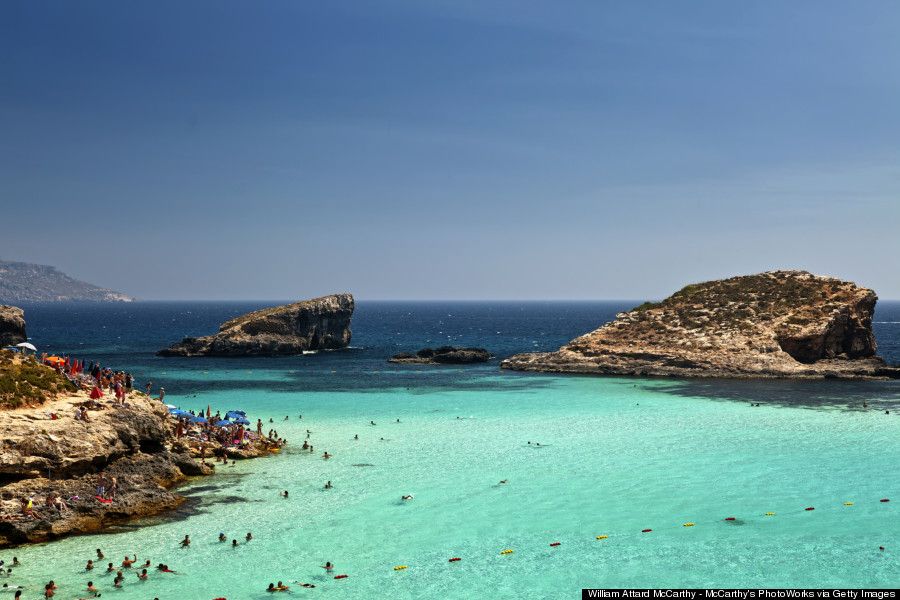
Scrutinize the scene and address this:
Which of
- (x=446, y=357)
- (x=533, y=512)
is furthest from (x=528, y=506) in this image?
(x=446, y=357)

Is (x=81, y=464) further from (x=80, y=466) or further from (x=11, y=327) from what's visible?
(x=11, y=327)

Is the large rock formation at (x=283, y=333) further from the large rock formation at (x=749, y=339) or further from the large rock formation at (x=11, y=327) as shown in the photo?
the large rock formation at (x=749, y=339)

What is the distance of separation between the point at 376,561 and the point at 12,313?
331ft

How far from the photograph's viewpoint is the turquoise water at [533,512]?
22.4m

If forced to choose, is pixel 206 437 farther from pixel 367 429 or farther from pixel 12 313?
pixel 12 313

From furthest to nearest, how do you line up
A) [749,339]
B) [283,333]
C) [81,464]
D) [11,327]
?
[283,333]
[11,327]
[749,339]
[81,464]

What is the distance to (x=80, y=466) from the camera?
2872cm

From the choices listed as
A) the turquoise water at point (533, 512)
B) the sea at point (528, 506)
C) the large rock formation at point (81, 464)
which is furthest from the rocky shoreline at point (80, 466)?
the turquoise water at point (533, 512)

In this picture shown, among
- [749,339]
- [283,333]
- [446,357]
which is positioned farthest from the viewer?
[283,333]

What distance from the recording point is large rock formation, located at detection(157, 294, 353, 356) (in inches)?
4001

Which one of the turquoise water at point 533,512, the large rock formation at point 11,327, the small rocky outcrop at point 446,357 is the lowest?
the turquoise water at point 533,512

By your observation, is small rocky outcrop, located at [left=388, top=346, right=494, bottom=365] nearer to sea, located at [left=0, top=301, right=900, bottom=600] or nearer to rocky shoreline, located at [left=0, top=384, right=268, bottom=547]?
sea, located at [left=0, top=301, right=900, bottom=600]

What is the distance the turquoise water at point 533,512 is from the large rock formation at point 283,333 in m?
56.4

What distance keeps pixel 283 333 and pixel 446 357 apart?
1180 inches
